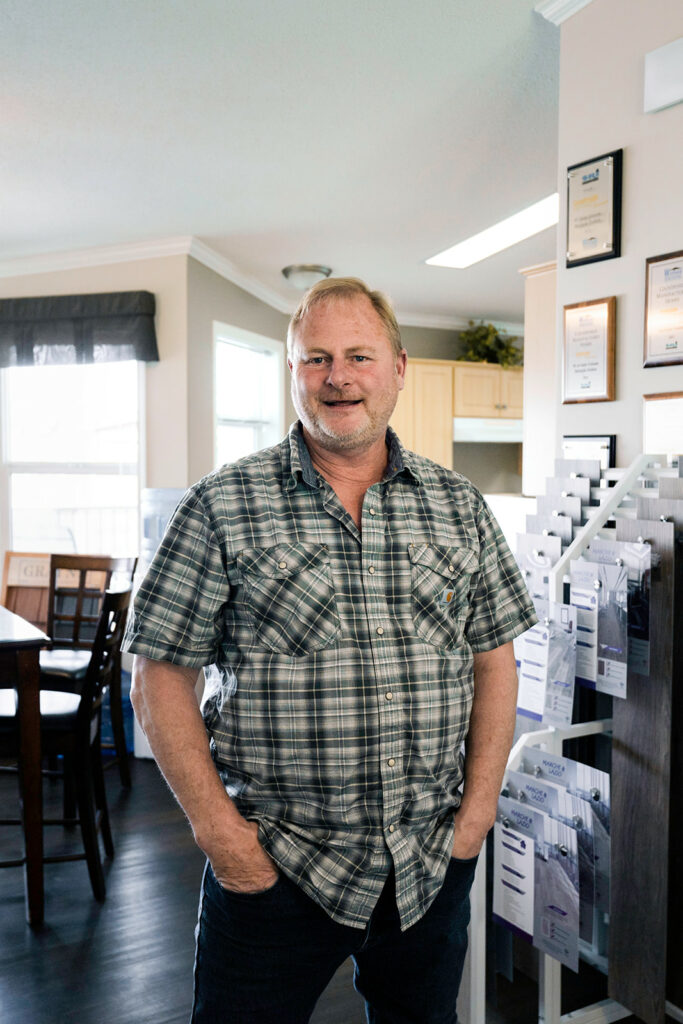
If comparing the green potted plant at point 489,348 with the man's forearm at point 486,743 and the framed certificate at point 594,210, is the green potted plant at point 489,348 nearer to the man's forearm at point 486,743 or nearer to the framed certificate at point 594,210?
the framed certificate at point 594,210

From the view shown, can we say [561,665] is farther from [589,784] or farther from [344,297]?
[344,297]

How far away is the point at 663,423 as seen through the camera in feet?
6.02

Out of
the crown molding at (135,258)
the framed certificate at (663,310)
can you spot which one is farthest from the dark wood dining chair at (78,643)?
the framed certificate at (663,310)


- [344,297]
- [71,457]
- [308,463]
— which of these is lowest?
[308,463]

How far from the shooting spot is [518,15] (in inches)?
82.7

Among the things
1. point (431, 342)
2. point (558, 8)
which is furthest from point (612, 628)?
point (431, 342)

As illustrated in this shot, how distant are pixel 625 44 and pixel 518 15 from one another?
36 cm

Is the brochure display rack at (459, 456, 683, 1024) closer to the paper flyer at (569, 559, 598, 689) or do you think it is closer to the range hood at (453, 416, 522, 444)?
the paper flyer at (569, 559, 598, 689)

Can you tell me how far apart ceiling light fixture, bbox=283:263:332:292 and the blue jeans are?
156 inches

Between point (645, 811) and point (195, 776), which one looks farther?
point (645, 811)

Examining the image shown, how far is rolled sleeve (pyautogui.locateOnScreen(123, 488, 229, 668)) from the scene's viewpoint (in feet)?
3.73

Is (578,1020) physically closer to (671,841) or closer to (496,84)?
(671,841)

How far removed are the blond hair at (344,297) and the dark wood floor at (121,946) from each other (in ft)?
5.63

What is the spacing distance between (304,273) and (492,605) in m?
3.72
